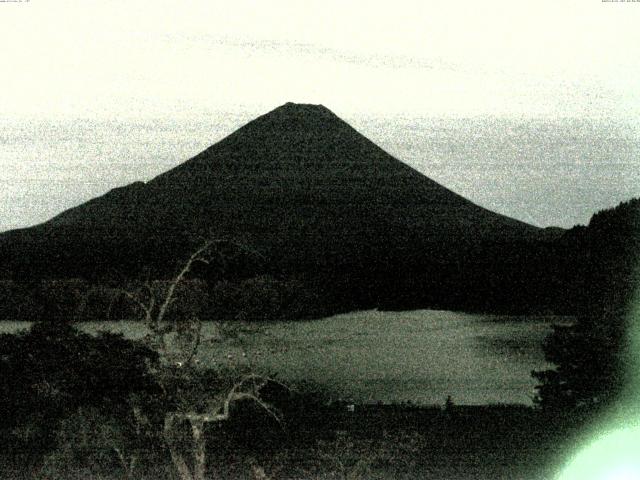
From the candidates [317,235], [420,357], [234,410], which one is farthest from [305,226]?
[234,410]

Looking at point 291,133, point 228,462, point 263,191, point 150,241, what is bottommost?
point 228,462

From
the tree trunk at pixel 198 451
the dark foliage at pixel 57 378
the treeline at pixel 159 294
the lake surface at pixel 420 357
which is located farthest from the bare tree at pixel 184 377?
the lake surface at pixel 420 357

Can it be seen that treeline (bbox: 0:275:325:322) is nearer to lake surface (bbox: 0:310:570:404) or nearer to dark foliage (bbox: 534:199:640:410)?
lake surface (bbox: 0:310:570:404)

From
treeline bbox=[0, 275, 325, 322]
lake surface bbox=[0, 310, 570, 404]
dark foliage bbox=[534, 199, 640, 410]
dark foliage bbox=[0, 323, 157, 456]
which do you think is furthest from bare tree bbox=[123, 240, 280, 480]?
dark foliage bbox=[534, 199, 640, 410]

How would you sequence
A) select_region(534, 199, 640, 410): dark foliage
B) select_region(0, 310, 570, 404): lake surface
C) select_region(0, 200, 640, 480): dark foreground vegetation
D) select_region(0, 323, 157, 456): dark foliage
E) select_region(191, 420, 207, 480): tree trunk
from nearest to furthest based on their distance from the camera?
select_region(191, 420, 207, 480): tree trunk, select_region(0, 200, 640, 480): dark foreground vegetation, select_region(0, 323, 157, 456): dark foliage, select_region(534, 199, 640, 410): dark foliage, select_region(0, 310, 570, 404): lake surface

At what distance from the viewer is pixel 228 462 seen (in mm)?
9109

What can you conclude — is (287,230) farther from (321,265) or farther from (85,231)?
(85,231)

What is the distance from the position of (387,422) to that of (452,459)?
42.1 inches

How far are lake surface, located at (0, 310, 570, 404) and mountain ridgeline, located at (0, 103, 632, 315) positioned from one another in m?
0.46

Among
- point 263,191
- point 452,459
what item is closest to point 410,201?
point 263,191

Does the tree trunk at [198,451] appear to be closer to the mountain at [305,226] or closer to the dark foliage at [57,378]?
the dark foliage at [57,378]

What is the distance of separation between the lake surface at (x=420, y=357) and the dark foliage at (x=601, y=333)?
Result: 132cm

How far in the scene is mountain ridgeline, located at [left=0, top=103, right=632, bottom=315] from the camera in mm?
13641

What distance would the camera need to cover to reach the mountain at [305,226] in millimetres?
14906
